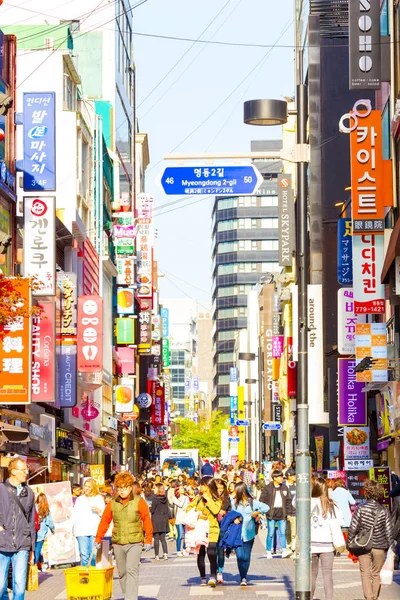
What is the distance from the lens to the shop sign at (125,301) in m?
81.8

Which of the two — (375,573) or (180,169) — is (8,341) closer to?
(180,169)

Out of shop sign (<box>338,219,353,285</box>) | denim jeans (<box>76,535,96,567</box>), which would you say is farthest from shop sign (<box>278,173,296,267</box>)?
denim jeans (<box>76,535,96,567</box>)

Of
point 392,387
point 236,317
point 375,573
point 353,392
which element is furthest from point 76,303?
point 236,317

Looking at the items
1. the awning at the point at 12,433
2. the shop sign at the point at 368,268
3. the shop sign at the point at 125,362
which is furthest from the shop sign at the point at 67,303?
the shop sign at the point at 125,362

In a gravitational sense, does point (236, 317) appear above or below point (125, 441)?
above

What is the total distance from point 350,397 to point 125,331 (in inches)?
1714

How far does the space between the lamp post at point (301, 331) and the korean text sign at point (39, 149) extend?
2585cm

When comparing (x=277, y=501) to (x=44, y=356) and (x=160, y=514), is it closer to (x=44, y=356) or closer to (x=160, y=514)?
(x=160, y=514)

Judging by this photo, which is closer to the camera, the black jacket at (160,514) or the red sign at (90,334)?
the black jacket at (160,514)

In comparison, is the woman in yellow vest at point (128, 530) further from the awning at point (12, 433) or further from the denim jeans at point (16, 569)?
the awning at point (12, 433)

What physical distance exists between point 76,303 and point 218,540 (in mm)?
32309

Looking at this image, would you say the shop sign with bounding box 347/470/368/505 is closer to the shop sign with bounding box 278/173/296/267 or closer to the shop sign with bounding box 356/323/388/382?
the shop sign with bounding box 356/323/388/382

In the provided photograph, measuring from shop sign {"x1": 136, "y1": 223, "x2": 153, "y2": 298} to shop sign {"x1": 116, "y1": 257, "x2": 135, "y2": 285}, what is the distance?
300 inches

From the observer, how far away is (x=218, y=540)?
71.5 feet
